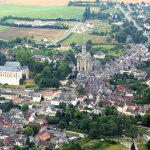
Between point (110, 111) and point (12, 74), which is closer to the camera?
point (110, 111)

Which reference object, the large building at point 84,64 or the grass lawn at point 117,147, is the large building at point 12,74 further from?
the grass lawn at point 117,147

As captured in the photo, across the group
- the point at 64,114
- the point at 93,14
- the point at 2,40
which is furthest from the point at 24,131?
the point at 93,14

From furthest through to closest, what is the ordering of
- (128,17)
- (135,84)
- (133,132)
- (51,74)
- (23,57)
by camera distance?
1. (128,17)
2. (23,57)
3. (51,74)
4. (135,84)
5. (133,132)

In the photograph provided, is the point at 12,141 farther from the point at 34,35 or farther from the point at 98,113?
the point at 34,35

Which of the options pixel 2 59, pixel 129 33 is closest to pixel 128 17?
pixel 129 33

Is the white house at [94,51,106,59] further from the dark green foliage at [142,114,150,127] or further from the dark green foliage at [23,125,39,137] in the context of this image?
the dark green foliage at [23,125,39,137]

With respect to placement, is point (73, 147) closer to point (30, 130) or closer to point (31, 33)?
point (30, 130)

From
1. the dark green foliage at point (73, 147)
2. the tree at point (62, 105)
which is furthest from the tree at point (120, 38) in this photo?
the dark green foliage at point (73, 147)
